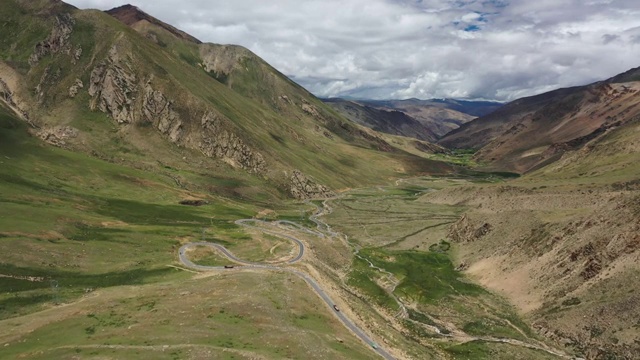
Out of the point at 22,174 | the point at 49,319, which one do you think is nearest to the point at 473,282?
the point at 49,319

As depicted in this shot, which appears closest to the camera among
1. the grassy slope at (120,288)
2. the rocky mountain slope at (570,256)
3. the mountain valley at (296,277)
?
the grassy slope at (120,288)

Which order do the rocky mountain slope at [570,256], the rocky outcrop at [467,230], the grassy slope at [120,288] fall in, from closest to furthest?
the grassy slope at [120,288] < the rocky mountain slope at [570,256] < the rocky outcrop at [467,230]

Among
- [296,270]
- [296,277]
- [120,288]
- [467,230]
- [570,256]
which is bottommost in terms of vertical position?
[296,270]

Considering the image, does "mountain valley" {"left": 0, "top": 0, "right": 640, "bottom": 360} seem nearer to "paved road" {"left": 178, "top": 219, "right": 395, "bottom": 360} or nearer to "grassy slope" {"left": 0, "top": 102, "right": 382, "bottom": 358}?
"grassy slope" {"left": 0, "top": 102, "right": 382, "bottom": 358}

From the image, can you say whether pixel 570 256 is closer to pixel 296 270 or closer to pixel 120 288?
pixel 296 270

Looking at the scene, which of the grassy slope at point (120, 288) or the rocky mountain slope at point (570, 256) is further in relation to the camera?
the rocky mountain slope at point (570, 256)

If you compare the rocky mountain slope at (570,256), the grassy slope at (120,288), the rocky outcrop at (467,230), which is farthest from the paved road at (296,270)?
the rocky outcrop at (467,230)

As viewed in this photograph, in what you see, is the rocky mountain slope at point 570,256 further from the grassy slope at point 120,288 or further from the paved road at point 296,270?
the grassy slope at point 120,288

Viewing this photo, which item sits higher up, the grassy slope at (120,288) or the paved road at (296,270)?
the grassy slope at (120,288)

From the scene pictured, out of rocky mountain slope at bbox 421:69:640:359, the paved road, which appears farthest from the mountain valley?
the paved road

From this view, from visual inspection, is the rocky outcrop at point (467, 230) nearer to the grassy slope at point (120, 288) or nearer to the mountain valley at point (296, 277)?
the mountain valley at point (296, 277)

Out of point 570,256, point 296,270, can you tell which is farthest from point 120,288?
point 570,256
